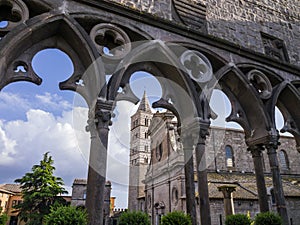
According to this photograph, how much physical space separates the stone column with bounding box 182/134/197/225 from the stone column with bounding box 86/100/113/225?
181 centimetres

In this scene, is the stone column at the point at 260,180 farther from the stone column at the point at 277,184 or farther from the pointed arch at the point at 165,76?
the pointed arch at the point at 165,76

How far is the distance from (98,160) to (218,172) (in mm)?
16759

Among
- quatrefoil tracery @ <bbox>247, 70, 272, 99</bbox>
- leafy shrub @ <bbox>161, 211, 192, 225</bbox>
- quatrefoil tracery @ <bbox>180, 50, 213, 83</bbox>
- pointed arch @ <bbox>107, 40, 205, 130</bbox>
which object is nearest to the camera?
leafy shrub @ <bbox>161, 211, 192, 225</bbox>

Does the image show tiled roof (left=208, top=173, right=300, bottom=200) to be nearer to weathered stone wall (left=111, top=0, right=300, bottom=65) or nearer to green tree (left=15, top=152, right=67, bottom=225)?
weathered stone wall (left=111, top=0, right=300, bottom=65)

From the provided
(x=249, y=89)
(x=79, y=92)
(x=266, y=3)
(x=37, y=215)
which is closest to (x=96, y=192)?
(x=79, y=92)

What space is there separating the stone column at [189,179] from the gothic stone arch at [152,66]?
2cm

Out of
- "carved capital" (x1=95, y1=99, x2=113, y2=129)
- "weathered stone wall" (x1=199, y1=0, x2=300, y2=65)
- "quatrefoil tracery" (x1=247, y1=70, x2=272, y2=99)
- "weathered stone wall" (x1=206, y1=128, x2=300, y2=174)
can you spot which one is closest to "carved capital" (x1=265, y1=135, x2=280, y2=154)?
"quatrefoil tracery" (x1=247, y1=70, x2=272, y2=99)

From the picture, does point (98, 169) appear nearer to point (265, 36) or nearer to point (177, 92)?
point (177, 92)

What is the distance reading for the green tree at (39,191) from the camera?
61.6 feet

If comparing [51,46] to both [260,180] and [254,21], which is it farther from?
[254,21]

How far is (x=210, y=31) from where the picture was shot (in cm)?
718

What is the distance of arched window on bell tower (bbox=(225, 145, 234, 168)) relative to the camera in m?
20.9

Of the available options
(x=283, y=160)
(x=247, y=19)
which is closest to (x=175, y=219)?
(x=247, y=19)

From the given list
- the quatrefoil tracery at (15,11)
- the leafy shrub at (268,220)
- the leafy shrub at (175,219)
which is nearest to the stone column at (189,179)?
the leafy shrub at (175,219)
